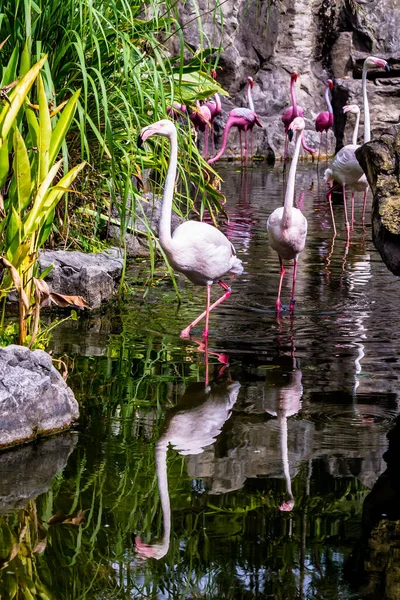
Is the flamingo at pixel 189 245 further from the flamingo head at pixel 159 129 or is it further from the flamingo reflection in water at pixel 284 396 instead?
the flamingo reflection in water at pixel 284 396

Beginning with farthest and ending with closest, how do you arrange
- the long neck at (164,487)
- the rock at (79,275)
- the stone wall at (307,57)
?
the stone wall at (307,57) → the rock at (79,275) → the long neck at (164,487)

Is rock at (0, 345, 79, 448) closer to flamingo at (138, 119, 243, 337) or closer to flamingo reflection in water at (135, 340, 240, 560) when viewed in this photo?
flamingo reflection in water at (135, 340, 240, 560)

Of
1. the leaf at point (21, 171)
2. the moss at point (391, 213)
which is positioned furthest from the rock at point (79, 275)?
the moss at point (391, 213)

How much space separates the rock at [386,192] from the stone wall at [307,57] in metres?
14.4

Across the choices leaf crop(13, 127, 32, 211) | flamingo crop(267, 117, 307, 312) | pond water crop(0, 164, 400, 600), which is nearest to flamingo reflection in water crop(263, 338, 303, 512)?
pond water crop(0, 164, 400, 600)

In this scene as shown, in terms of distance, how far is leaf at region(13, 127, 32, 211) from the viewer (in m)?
3.73

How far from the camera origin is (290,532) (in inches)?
109

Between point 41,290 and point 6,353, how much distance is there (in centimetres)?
29

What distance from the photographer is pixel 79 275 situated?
565cm

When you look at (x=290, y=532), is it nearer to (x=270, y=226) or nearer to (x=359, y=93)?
(x=270, y=226)

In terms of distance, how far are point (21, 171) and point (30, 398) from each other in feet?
3.16

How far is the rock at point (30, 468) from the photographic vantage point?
2.97m

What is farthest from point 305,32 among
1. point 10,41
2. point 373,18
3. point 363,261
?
point 10,41

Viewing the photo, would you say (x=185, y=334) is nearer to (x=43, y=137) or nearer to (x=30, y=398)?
A: (x=43, y=137)
